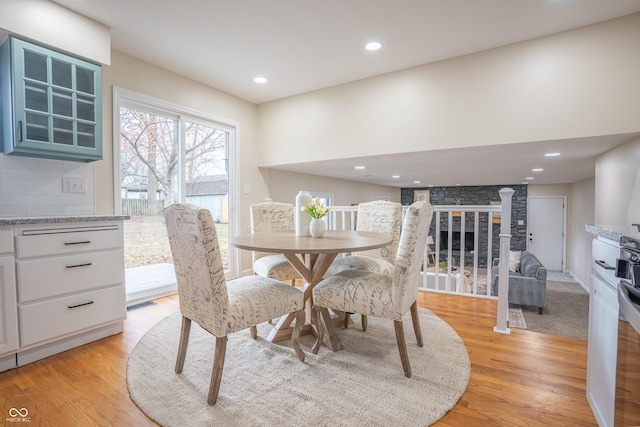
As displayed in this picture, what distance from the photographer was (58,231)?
1.96 metres

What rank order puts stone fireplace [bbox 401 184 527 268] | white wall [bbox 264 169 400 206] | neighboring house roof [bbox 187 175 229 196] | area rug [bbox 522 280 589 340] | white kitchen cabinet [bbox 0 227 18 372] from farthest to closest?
1. stone fireplace [bbox 401 184 527 268]
2. white wall [bbox 264 169 400 206]
3. area rug [bbox 522 280 589 340]
4. neighboring house roof [bbox 187 175 229 196]
5. white kitchen cabinet [bbox 0 227 18 372]

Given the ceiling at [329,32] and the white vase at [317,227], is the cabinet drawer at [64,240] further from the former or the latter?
the ceiling at [329,32]

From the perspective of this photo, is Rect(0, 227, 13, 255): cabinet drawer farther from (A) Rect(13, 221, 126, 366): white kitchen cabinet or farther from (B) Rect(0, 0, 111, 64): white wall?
(B) Rect(0, 0, 111, 64): white wall

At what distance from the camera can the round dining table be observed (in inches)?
64.9

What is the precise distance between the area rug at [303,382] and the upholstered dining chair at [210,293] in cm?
13

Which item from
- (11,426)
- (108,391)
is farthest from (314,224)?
(11,426)

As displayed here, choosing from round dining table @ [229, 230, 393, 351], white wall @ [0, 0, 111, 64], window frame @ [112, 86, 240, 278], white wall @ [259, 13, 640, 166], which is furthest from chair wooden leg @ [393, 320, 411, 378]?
white wall @ [0, 0, 111, 64]

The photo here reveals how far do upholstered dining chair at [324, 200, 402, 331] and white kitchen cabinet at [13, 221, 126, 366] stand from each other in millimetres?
1607

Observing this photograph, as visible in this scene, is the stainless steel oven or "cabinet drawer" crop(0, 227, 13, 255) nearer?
the stainless steel oven

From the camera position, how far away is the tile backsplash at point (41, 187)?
2141 millimetres

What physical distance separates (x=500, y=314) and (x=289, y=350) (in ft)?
5.32

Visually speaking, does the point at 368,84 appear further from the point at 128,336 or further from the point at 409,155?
the point at 128,336

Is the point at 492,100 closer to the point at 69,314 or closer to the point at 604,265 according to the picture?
the point at 604,265

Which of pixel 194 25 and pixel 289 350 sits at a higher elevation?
pixel 194 25
